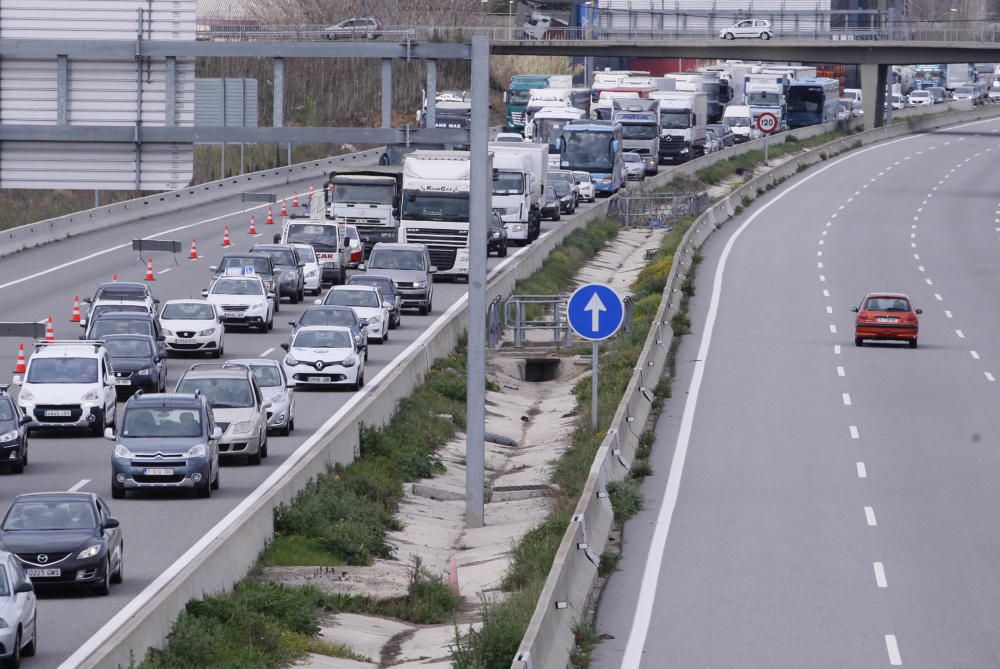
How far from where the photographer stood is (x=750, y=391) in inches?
1419

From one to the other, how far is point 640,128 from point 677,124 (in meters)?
5.27

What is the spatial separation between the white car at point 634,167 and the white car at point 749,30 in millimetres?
24045

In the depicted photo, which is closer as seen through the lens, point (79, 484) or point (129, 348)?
point (79, 484)

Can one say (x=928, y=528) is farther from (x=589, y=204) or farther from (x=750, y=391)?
(x=589, y=204)

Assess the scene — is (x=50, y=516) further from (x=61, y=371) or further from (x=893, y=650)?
(x=61, y=371)

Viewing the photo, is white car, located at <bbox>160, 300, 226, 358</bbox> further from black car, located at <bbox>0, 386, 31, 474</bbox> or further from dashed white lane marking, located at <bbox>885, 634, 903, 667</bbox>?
dashed white lane marking, located at <bbox>885, 634, 903, 667</bbox>

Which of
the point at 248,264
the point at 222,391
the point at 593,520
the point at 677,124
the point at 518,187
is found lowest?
the point at 593,520

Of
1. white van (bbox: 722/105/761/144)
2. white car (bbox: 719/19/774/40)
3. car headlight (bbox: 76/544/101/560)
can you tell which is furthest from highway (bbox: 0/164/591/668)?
white car (bbox: 719/19/774/40)

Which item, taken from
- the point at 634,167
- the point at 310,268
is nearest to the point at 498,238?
the point at 310,268

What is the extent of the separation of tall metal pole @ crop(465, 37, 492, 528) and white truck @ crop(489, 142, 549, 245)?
34942 millimetres

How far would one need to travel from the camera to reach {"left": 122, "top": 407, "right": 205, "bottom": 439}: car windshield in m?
25.2

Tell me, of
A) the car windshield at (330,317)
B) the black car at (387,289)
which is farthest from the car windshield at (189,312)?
the black car at (387,289)

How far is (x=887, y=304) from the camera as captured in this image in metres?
43.8

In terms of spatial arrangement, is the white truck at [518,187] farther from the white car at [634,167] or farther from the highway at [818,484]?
the white car at [634,167]
